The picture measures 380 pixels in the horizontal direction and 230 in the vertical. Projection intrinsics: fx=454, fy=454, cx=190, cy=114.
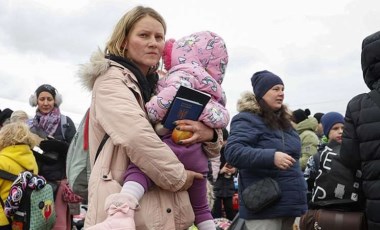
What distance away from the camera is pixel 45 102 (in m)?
5.40

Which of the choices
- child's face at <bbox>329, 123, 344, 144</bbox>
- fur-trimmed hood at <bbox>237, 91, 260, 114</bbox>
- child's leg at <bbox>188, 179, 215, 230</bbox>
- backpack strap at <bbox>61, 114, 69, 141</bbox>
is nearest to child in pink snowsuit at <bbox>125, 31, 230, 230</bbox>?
child's leg at <bbox>188, 179, 215, 230</bbox>

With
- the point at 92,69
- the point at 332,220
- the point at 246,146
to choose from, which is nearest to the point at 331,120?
the point at 246,146

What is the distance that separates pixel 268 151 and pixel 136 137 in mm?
1855

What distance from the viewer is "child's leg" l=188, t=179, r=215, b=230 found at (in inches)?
83.2

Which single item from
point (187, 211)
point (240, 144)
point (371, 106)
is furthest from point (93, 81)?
point (240, 144)

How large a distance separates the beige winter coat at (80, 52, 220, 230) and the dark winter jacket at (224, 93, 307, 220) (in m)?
1.63

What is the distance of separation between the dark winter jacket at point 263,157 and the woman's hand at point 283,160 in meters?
0.05

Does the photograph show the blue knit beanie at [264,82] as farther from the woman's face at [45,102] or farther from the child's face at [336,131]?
the woman's face at [45,102]

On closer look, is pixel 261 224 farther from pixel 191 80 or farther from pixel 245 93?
pixel 191 80

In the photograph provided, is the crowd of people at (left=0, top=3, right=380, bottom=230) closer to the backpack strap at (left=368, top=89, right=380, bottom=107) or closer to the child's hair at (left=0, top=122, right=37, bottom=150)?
the backpack strap at (left=368, top=89, right=380, bottom=107)

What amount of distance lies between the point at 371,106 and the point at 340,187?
58 cm

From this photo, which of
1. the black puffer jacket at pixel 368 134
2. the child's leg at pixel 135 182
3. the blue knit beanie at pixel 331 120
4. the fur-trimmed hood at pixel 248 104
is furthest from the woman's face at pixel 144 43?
the blue knit beanie at pixel 331 120

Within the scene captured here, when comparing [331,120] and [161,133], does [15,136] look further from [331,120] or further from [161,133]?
[331,120]

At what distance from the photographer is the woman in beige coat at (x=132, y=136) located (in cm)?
179
